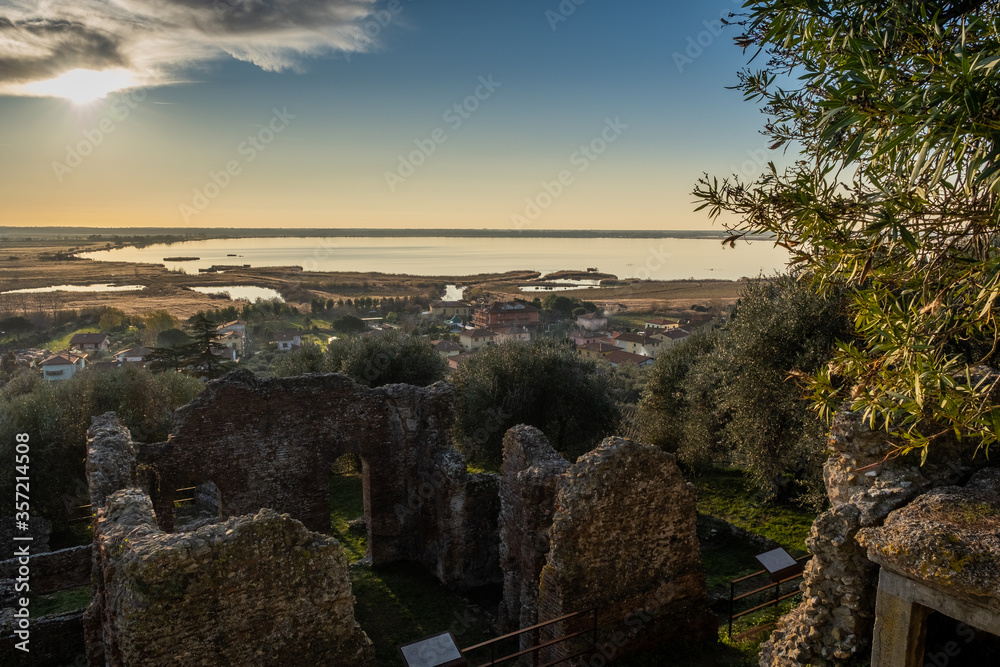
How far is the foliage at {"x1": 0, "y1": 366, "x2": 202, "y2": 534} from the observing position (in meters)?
18.1

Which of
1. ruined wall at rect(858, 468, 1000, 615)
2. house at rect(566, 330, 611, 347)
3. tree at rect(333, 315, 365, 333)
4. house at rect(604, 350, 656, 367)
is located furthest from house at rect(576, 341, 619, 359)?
ruined wall at rect(858, 468, 1000, 615)

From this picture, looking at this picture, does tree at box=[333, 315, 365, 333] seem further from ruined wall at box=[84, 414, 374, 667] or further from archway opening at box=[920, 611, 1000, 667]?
archway opening at box=[920, 611, 1000, 667]

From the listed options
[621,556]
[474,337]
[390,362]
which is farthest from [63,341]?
[621,556]

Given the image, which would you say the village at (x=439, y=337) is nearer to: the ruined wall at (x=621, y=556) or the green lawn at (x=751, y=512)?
the green lawn at (x=751, y=512)

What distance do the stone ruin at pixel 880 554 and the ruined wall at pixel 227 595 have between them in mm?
5716

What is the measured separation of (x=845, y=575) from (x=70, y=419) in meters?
22.8

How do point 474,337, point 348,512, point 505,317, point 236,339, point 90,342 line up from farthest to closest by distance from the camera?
point 505,317 → point 236,339 → point 474,337 → point 90,342 → point 348,512

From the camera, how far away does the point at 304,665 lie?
7324 mm

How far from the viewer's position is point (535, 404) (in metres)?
23.0

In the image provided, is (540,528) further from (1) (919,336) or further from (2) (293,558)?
(1) (919,336)

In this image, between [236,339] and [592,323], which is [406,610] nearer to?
[236,339]

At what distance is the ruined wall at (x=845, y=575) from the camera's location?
691 cm

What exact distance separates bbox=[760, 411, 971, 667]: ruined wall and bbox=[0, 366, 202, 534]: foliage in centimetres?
1797

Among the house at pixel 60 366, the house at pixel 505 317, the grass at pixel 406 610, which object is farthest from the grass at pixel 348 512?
the house at pixel 505 317
